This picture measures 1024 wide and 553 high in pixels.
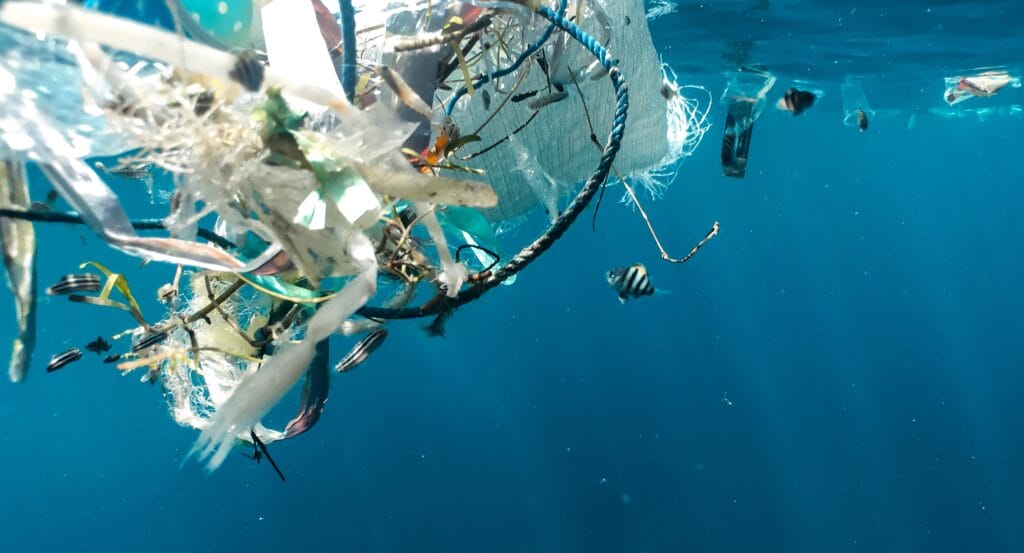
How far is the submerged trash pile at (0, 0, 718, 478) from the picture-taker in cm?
129

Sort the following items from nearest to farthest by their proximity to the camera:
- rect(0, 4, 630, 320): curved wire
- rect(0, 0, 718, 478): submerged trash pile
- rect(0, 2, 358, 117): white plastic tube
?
1. rect(0, 2, 358, 117): white plastic tube
2. rect(0, 0, 718, 478): submerged trash pile
3. rect(0, 4, 630, 320): curved wire

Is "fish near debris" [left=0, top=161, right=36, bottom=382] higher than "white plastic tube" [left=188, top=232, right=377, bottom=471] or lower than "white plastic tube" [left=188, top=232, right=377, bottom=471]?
higher

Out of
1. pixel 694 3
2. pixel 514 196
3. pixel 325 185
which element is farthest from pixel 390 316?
pixel 694 3

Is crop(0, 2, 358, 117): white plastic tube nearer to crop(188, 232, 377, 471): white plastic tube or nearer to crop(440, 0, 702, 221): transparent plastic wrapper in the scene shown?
crop(188, 232, 377, 471): white plastic tube

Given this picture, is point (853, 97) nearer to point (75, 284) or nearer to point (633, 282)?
point (633, 282)

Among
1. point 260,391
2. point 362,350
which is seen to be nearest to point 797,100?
point 362,350

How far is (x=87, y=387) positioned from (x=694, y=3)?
44.9m

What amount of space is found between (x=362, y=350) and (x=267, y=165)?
995 mm

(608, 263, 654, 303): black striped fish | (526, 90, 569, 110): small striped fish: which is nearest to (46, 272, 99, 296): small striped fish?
(526, 90, 569, 110): small striped fish

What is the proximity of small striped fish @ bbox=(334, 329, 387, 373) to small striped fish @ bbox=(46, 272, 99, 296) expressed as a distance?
2.54 feet

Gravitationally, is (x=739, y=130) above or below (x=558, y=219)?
below

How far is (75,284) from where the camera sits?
1.93m

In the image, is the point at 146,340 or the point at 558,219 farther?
the point at 146,340

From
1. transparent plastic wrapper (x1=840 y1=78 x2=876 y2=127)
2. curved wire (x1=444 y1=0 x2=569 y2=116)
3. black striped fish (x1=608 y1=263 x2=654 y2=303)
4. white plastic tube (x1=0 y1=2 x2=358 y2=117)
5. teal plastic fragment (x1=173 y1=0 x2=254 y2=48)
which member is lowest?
transparent plastic wrapper (x1=840 y1=78 x2=876 y2=127)
